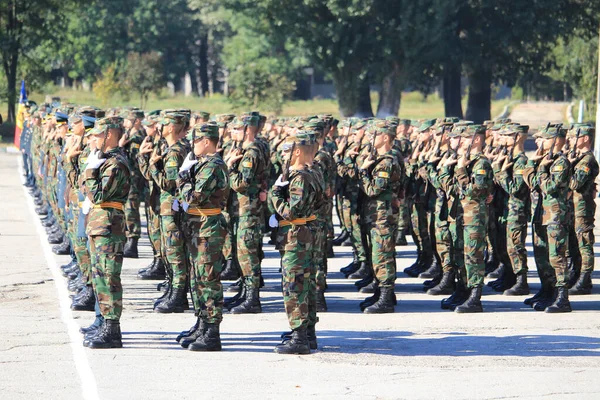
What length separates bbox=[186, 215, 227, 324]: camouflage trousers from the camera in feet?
31.8

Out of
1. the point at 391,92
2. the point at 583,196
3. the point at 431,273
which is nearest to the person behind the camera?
the point at 583,196

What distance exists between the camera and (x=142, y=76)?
Result: 55.5 meters

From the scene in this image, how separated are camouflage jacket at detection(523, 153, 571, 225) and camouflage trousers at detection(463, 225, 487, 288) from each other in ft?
2.40

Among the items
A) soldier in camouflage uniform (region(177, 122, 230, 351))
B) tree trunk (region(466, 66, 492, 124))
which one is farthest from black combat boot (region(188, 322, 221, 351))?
tree trunk (region(466, 66, 492, 124))

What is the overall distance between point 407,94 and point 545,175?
2501 inches

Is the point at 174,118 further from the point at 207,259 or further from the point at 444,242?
the point at 444,242

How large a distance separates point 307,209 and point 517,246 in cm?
421

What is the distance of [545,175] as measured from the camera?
12.2m

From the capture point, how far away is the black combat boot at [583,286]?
1316cm

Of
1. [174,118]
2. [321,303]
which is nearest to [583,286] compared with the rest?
[321,303]

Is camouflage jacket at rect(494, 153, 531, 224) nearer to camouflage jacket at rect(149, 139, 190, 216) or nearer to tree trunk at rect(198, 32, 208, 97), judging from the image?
camouflage jacket at rect(149, 139, 190, 216)

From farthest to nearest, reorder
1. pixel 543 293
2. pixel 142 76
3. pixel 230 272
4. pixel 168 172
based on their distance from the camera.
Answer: pixel 142 76, pixel 230 272, pixel 543 293, pixel 168 172

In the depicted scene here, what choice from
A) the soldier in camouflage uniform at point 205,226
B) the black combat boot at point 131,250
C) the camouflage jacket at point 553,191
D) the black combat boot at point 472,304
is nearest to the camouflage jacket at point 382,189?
the black combat boot at point 472,304

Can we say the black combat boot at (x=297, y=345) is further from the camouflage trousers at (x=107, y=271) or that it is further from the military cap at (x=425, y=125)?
the military cap at (x=425, y=125)
